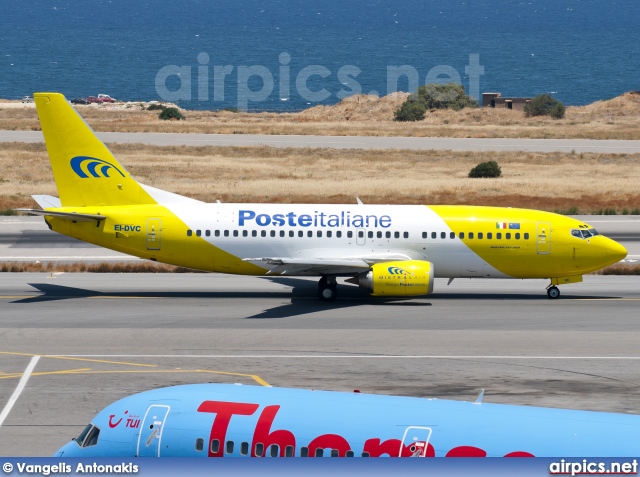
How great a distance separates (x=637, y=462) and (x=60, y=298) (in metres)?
32.2

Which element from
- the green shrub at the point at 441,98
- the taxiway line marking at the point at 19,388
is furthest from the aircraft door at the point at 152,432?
the green shrub at the point at 441,98

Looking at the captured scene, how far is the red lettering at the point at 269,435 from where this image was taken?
52.9 ft

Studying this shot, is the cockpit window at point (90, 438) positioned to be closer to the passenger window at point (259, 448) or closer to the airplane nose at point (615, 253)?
the passenger window at point (259, 448)

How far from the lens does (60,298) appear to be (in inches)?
1633

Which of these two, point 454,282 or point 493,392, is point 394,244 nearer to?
point 454,282

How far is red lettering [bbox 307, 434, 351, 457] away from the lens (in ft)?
52.1

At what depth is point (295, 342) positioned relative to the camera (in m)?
34.2

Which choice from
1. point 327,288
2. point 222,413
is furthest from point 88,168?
point 222,413

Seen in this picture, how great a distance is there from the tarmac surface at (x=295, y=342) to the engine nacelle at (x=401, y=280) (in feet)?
2.61

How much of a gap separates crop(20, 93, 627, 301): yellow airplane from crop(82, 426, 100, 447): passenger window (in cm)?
2380

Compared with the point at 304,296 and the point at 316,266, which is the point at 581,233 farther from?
the point at 304,296

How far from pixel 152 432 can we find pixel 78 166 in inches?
1062

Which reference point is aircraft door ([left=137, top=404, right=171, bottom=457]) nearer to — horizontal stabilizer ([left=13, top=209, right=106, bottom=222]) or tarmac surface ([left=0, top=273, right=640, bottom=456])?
tarmac surface ([left=0, top=273, right=640, bottom=456])

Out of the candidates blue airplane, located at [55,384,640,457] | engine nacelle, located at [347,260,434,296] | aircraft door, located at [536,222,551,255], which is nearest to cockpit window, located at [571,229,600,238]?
aircraft door, located at [536,222,551,255]
